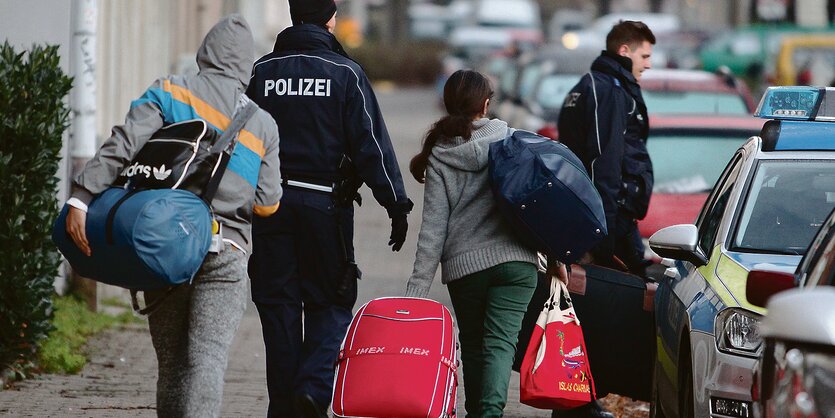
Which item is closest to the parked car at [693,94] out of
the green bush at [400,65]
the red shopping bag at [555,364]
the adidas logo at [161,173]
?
the red shopping bag at [555,364]

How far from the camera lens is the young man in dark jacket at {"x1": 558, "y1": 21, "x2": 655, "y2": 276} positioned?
8.51m

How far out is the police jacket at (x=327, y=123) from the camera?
664 cm

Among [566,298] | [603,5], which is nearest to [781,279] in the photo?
[566,298]

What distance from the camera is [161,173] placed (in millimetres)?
5500

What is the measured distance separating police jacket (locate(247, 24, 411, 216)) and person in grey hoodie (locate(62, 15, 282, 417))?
792mm

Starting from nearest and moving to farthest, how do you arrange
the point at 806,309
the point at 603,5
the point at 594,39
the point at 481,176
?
1. the point at 806,309
2. the point at 481,176
3. the point at 594,39
4. the point at 603,5

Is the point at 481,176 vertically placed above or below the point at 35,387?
above

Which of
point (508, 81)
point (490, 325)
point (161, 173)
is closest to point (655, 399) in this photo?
point (490, 325)

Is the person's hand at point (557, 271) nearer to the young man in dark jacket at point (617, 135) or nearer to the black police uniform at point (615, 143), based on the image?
the young man in dark jacket at point (617, 135)

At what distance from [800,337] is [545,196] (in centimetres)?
284

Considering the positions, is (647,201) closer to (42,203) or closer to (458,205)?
(458,205)

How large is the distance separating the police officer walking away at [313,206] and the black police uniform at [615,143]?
2.05m

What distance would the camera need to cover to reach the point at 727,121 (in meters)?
11.3

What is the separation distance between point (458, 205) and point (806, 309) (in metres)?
3.09
